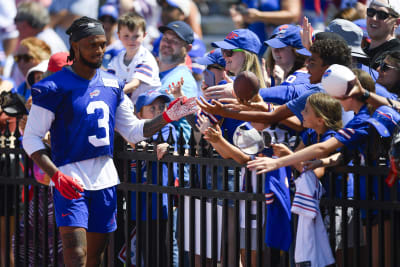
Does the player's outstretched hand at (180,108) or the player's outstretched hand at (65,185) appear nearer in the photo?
the player's outstretched hand at (65,185)

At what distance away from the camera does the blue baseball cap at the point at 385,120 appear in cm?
539

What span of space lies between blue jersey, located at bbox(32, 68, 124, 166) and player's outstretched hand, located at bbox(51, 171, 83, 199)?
7.9 inches

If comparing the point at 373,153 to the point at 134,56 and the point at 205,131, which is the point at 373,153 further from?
the point at 134,56

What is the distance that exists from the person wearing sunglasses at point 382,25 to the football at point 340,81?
1.64 meters

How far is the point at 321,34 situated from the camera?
20.4ft

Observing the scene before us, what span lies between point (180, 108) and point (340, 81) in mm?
1333

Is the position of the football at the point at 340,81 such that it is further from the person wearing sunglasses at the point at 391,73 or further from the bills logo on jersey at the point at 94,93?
the bills logo on jersey at the point at 94,93

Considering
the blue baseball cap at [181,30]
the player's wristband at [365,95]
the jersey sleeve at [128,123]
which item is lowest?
the jersey sleeve at [128,123]

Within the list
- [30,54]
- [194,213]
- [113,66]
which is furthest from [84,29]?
[30,54]

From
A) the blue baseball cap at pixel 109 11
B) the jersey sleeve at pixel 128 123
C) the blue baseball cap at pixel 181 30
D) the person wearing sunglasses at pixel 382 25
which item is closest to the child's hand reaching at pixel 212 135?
the jersey sleeve at pixel 128 123

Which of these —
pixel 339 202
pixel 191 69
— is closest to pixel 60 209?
pixel 339 202

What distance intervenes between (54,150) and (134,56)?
245 centimetres

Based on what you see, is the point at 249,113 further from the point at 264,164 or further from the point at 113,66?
the point at 113,66

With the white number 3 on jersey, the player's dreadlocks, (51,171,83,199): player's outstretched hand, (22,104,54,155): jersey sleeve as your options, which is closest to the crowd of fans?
the player's dreadlocks
